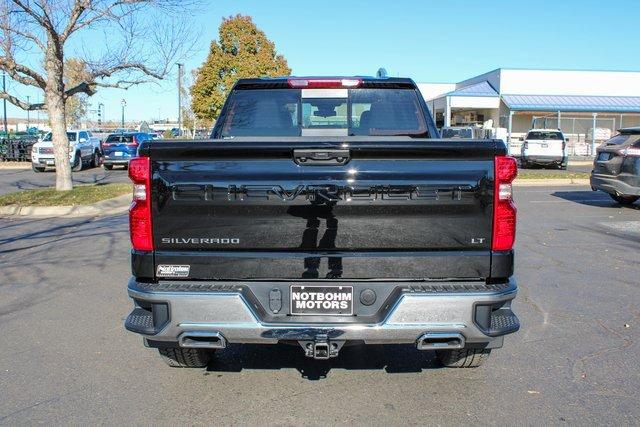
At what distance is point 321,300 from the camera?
3395 mm

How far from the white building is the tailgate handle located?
35351 millimetres

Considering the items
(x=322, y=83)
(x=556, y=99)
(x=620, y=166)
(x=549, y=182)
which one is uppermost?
(x=556, y=99)

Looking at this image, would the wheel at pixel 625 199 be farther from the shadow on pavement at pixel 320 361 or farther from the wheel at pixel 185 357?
the wheel at pixel 185 357

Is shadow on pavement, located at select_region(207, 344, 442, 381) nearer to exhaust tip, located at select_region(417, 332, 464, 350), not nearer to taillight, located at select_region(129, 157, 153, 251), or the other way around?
exhaust tip, located at select_region(417, 332, 464, 350)

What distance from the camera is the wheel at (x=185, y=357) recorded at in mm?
4145

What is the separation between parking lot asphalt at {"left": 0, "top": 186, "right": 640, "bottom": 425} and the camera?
366 centimetres

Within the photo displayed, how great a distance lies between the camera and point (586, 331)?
5160 mm

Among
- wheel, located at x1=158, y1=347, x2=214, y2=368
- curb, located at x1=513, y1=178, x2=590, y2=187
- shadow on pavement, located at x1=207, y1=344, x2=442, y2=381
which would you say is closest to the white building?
curb, located at x1=513, y1=178, x2=590, y2=187

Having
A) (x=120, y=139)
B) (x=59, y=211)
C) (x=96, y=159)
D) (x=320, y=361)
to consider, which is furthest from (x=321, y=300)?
(x=96, y=159)

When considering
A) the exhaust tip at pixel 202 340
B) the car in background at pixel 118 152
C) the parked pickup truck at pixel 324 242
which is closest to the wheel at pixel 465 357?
the parked pickup truck at pixel 324 242

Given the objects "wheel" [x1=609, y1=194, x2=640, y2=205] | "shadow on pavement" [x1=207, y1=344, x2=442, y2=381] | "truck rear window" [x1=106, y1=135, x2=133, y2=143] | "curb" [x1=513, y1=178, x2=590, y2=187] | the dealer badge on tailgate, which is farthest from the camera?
"truck rear window" [x1=106, y1=135, x2=133, y2=143]

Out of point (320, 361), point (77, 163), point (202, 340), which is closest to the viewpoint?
point (202, 340)

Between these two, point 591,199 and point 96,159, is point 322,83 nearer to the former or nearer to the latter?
point 591,199

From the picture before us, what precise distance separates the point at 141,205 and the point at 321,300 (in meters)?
1.18
